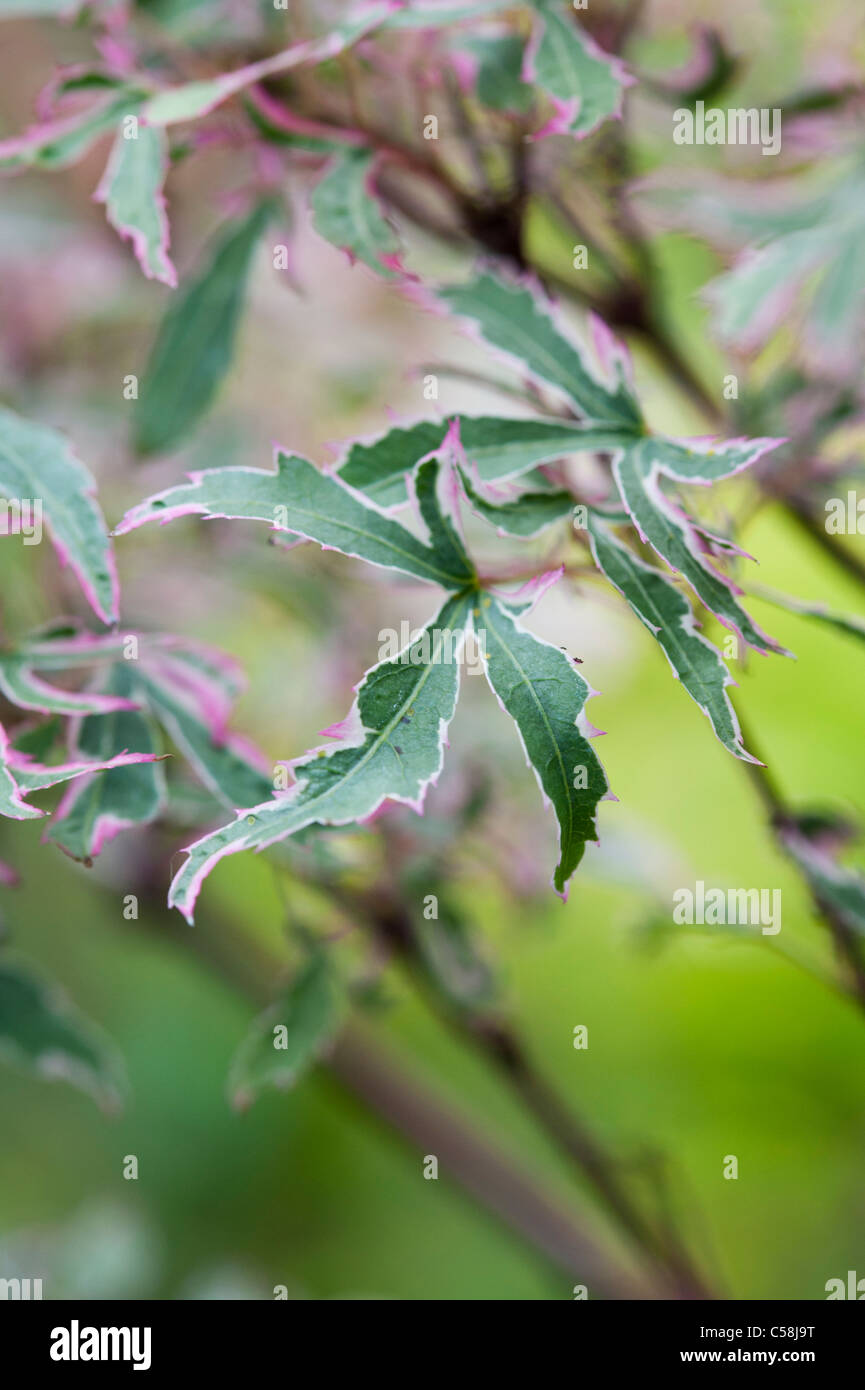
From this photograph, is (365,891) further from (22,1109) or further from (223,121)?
(22,1109)

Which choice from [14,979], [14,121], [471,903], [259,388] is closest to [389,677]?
[14,979]

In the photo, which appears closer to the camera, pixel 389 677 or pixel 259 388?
pixel 389 677

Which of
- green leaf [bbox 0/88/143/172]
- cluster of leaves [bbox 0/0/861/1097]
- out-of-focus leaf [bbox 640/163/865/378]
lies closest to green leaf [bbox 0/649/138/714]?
cluster of leaves [bbox 0/0/861/1097]

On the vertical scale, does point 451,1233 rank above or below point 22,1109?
below

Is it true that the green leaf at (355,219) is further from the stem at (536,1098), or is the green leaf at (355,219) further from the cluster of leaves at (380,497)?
the stem at (536,1098)

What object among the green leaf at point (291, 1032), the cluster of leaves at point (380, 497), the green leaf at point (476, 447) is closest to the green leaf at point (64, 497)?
the cluster of leaves at point (380, 497)

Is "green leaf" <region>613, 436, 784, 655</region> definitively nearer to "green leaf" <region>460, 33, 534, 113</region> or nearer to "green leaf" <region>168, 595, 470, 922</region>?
"green leaf" <region>168, 595, 470, 922</region>
